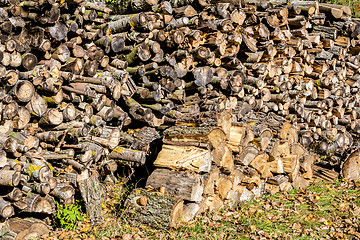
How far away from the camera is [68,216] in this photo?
458 centimetres

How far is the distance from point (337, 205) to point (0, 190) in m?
4.96

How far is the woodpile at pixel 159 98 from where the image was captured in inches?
187

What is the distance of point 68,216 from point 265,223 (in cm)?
267

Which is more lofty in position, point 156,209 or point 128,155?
point 156,209

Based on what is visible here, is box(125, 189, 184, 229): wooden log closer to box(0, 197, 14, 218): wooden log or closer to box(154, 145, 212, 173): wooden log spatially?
box(154, 145, 212, 173): wooden log

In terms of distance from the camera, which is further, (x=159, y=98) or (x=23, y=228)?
(x=159, y=98)

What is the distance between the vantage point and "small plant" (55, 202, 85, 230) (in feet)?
15.0

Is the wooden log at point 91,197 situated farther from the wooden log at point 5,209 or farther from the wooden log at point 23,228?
the wooden log at point 5,209

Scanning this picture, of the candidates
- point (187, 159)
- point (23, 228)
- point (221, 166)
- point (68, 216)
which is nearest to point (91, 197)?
point (68, 216)

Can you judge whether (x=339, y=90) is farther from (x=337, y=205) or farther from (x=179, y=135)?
(x=179, y=135)

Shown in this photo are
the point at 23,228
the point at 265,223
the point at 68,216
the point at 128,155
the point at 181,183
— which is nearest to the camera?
the point at 23,228

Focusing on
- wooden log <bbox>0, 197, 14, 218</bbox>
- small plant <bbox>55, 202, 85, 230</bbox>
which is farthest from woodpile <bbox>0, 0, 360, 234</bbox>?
small plant <bbox>55, 202, 85, 230</bbox>

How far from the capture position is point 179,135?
510cm

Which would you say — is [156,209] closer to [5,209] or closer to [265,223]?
[265,223]
